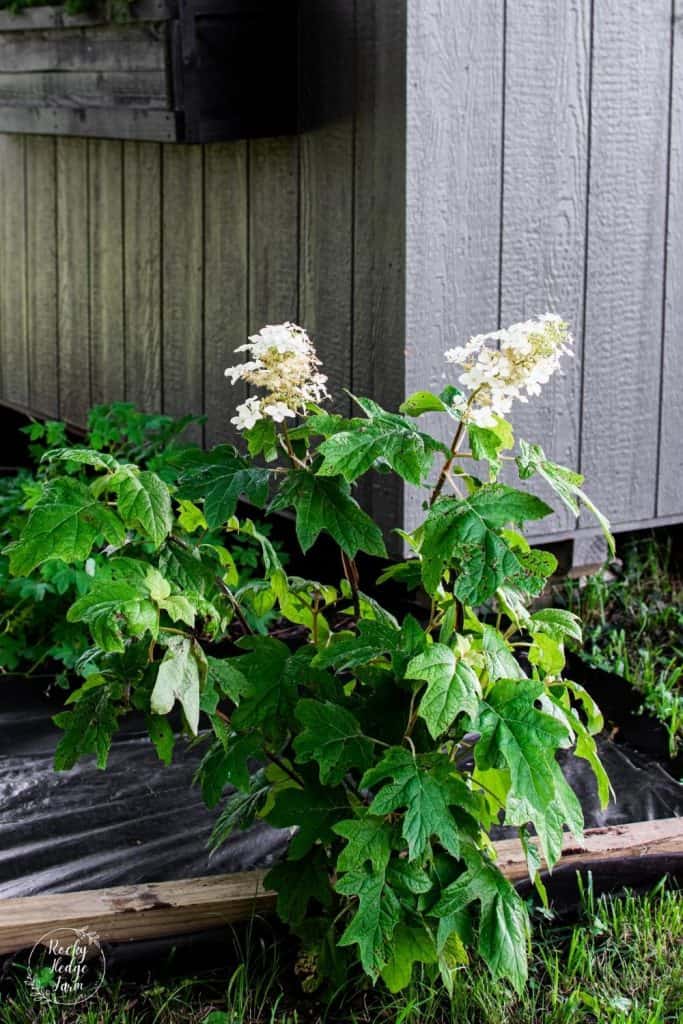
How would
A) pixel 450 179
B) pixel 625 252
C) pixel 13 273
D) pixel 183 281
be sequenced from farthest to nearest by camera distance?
1. pixel 13 273
2. pixel 183 281
3. pixel 625 252
4. pixel 450 179

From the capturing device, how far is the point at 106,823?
10.3 ft

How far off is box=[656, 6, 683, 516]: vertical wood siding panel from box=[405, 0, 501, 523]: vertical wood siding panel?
0.66m

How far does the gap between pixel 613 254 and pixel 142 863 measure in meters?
2.20

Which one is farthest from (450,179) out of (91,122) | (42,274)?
(42,274)

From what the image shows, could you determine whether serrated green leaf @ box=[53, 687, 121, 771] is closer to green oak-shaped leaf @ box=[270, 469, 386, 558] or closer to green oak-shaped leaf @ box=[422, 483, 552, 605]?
green oak-shaped leaf @ box=[270, 469, 386, 558]

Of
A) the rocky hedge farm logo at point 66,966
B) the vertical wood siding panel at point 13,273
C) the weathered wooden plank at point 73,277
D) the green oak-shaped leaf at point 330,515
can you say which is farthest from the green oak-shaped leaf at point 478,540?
the vertical wood siding panel at point 13,273

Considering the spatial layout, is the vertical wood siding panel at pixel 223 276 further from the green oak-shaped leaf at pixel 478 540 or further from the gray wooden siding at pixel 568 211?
the green oak-shaped leaf at pixel 478 540

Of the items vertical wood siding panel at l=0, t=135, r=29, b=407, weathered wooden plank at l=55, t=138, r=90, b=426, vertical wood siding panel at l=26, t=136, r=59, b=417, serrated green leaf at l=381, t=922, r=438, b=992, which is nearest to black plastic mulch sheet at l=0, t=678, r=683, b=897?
serrated green leaf at l=381, t=922, r=438, b=992

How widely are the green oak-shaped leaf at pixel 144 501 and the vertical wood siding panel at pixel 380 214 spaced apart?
1688 mm

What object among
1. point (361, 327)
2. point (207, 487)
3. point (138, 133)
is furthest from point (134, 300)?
point (207, 487)

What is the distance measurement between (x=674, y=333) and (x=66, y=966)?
2.70 meters

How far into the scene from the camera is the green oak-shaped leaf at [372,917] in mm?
2080

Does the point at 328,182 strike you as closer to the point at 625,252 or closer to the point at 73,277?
the point at 625,252

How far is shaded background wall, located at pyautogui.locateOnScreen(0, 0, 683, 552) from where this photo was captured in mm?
3654
